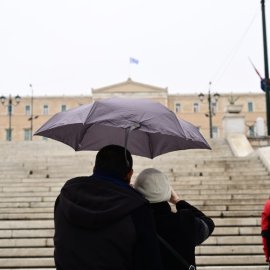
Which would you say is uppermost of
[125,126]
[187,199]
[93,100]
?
[93,100]

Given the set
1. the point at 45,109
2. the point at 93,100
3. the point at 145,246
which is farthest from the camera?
the point at 45,109

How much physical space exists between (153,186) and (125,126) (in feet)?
1.80

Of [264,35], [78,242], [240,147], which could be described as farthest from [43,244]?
[264,35]

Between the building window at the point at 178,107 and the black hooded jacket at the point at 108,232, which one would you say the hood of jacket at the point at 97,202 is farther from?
the building window at the point at 178,107

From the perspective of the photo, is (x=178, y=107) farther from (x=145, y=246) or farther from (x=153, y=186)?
(x=145, y=246)

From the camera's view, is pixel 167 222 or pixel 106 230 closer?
pixel 106 230

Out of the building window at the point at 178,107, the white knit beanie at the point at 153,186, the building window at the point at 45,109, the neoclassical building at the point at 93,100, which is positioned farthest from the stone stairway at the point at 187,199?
the building window at the point at 45,109

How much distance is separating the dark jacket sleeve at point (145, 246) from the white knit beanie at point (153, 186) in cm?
23

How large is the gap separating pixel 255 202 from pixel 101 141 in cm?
561

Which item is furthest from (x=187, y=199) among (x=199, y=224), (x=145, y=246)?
(x=145, y=246)

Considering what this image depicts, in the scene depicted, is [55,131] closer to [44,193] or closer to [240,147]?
[44,193]

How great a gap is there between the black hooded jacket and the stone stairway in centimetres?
446

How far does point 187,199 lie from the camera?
8.88 m

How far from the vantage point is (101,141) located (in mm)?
3820
